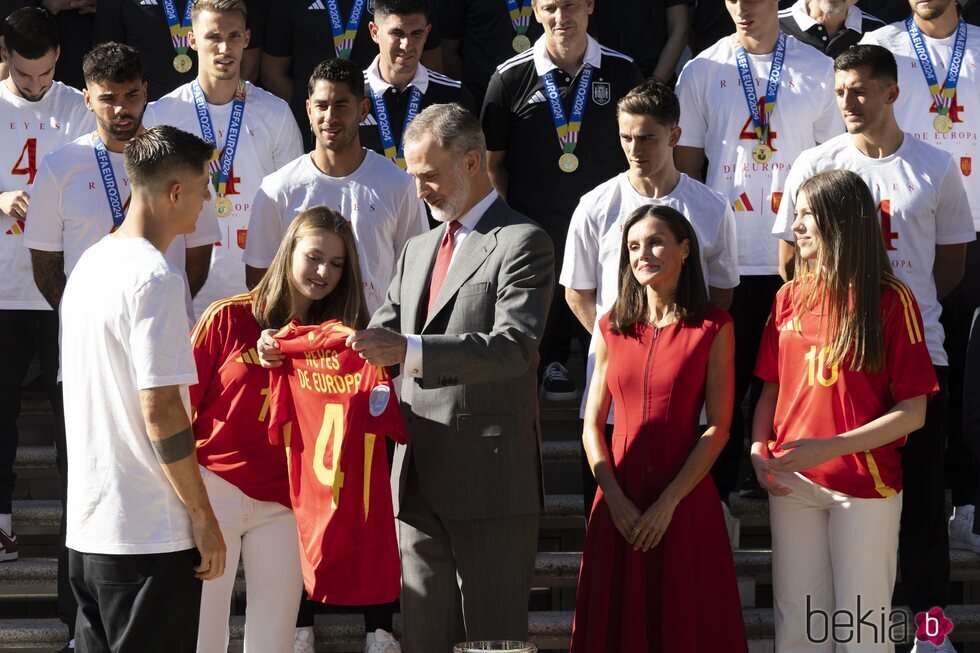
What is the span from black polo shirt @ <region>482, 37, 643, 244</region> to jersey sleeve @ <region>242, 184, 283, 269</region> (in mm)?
1507

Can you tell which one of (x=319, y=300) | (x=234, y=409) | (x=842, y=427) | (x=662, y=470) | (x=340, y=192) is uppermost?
(x=340, y=192)

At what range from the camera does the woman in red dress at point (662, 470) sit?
4.93 m

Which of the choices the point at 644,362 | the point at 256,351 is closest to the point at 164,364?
the point at 256,351

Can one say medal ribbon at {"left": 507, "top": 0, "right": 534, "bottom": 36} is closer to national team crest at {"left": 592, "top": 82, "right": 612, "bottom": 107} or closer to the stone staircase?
national team crest at {"left": 592, "top": 82, "right": 612, "bottom": 107}

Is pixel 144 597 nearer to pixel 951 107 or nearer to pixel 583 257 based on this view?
pixel 583 257

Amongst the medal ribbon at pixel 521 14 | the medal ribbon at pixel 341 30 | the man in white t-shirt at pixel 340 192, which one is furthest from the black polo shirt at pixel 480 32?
the man in white t-shirt at pixel 340 192

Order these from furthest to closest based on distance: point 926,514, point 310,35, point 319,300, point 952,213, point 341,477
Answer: point 310,35 < point 952,213 < point 926,514 < point 319,300 < point 341,477

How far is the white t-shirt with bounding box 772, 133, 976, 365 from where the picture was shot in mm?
5676

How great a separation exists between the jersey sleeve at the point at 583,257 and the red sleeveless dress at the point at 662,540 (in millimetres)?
764

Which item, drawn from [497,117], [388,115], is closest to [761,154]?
[497,117]

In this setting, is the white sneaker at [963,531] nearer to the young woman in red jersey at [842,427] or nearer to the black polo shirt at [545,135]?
the young woman in red jersey at [842,427]

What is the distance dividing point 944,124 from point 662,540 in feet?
9.64

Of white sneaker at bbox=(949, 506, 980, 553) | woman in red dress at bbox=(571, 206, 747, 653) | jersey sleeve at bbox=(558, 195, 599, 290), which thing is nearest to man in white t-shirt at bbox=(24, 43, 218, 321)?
jersey sleeve at bbox=(558, 195, 599, 290)

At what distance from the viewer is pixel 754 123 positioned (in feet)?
21.6
